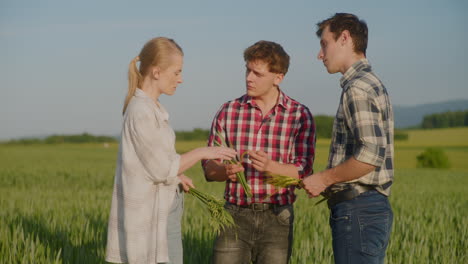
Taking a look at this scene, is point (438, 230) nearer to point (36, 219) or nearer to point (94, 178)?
point (36, 219)

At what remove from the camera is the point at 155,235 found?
300 cm

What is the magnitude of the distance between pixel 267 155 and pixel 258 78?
0.53 m

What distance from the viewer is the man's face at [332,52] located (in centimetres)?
292

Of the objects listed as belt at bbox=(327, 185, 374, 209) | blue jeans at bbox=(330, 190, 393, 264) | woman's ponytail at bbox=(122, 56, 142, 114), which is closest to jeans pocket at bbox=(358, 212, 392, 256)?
blue jeans at bbox=(330, 190, 393, 264)

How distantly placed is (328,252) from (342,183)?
266cm

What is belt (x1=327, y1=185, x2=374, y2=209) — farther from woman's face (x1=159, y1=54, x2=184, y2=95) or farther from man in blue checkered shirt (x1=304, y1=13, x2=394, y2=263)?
woman's face (x1=159, y1=54, x2=184, y2=95)

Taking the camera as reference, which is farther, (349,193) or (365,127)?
(349,193)

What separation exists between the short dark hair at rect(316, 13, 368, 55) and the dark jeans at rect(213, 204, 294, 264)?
1212 mm

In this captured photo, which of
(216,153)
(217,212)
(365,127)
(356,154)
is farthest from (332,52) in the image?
(217,212)

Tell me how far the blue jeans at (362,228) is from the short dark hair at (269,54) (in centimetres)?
107

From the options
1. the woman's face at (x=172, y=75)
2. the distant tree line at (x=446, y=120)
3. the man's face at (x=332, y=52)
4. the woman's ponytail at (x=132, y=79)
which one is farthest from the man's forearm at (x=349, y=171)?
the distant tree line at (x=446, y=120)

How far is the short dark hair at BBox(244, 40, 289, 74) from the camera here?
340 centimetres

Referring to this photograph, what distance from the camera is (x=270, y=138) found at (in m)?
3.50

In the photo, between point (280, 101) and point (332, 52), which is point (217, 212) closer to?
point (280, 101)
